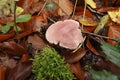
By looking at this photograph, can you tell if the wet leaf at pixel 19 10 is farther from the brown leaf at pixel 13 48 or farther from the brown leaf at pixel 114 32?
the brown leaf at pixel 114 32

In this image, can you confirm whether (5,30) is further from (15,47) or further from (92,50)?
(92,50)

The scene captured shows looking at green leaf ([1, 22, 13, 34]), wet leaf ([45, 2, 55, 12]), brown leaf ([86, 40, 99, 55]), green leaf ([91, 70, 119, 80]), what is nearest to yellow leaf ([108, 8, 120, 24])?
brown leaf ([86, 40, 99, 55])

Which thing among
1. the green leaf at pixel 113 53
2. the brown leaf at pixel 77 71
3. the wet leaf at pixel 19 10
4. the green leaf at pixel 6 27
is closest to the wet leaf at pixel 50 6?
the wet leaf at pixel 19 10

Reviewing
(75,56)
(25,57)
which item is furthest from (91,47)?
(25,57)

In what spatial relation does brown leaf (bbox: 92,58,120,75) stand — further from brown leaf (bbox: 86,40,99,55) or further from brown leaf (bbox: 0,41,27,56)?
brown leaf (bbox: 0,41,27,56)

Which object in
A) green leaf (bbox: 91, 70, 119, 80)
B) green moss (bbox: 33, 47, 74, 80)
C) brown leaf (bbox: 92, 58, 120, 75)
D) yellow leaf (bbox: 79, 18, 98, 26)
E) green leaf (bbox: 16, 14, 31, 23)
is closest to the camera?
green leaf (bbox: 91, 70, 119, 80)

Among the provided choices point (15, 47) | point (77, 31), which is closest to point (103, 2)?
point (77, 31)
